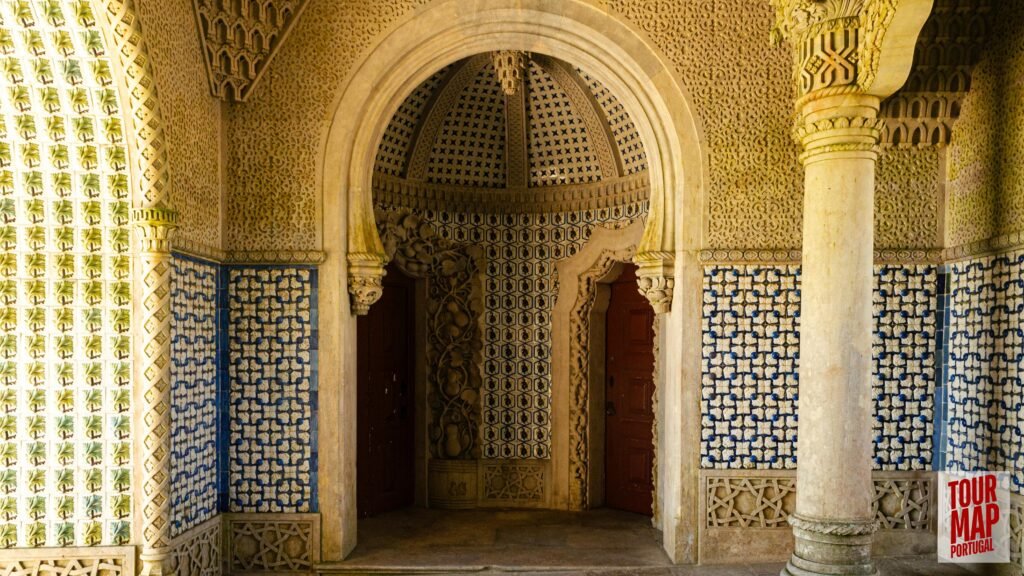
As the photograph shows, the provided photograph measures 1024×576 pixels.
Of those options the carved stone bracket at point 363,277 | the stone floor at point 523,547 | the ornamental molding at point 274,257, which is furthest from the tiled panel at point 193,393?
the stone floor at point 523,547

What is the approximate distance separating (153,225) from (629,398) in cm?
455

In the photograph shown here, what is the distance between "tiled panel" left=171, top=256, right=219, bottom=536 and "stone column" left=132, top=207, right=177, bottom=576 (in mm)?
145

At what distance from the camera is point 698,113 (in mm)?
5680

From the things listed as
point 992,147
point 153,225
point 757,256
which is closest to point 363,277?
point 153,225

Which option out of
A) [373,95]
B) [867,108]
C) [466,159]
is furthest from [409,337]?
[867,108]

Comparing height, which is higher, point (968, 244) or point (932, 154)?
point (932, 154)

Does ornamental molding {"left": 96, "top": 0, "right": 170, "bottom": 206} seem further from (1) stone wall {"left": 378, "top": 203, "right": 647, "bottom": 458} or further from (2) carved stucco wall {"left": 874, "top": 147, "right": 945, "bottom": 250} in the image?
(2) carved stucco wall {"left": 874, "top": 147, "right": 945, "bottom": 250}

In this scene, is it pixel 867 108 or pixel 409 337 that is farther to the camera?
pixel 409 337

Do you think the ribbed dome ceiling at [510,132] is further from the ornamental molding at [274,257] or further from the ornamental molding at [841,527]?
the ornamental molding at [841,527]

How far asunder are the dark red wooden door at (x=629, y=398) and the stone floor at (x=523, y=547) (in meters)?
0.28

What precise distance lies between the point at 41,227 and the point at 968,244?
617cm

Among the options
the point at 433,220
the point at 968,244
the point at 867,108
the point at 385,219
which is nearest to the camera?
the point at 867,108

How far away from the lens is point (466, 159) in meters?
7.51

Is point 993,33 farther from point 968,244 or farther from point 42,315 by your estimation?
point 42,315
